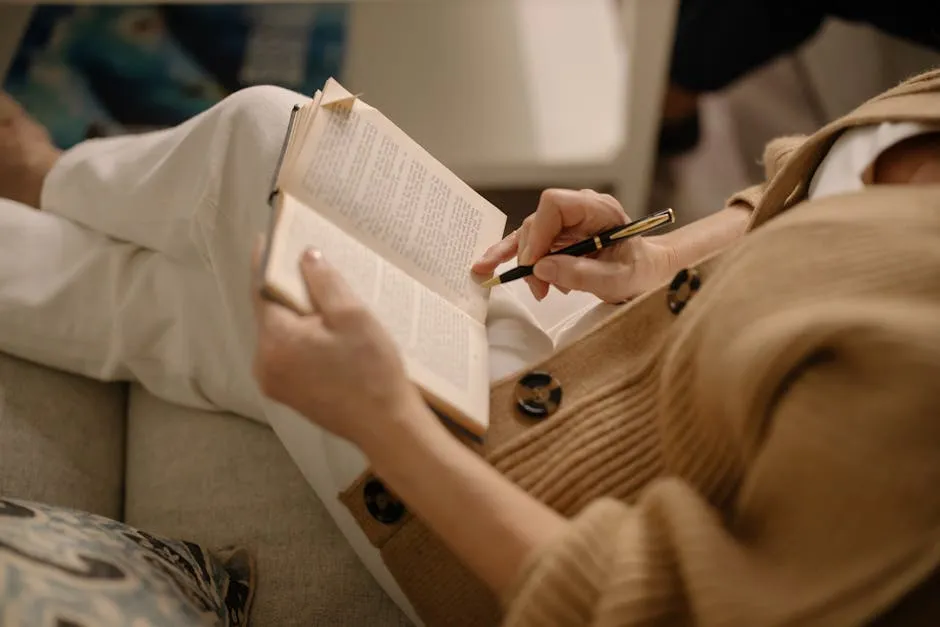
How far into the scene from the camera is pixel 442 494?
1.65ft

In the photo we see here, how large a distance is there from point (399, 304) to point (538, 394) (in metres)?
0.13

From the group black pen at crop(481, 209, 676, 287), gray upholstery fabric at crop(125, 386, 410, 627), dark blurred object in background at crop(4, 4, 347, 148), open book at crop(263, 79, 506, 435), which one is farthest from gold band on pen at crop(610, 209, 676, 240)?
dark blurred object in background at crop(4, 4, 347, 148)

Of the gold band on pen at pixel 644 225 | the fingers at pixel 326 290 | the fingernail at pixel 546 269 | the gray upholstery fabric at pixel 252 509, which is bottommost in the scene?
the gray upholstery fabric at pixel 252 509

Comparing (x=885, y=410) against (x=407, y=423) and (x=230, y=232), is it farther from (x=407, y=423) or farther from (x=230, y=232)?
(x=230, y=232)

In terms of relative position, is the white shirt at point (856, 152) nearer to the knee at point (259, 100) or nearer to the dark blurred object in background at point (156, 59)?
the knee at point (259, 100)

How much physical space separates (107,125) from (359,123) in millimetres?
852

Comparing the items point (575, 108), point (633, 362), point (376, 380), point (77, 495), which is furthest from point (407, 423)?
point (575, 108)

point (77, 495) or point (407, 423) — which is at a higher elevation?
point (407, 423)

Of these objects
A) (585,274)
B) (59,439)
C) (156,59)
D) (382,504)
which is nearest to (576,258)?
(585,274)

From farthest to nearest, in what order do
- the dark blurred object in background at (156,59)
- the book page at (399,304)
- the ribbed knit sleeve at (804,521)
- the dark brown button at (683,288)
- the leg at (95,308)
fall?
the dark blurred object in background at (156,59), the leg at (95,308), the dark brown button at (683,288), the book page at (399,304), the ribbed knit sleeve at (804,521)

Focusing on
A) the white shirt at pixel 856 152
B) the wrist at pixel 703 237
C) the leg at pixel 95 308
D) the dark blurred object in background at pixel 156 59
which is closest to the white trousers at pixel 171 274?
the leg at pixel 95 308

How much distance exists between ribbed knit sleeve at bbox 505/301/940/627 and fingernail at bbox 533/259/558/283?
249 mm

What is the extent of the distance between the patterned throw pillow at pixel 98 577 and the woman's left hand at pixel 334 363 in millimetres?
152

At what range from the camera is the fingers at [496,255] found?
0.69m
